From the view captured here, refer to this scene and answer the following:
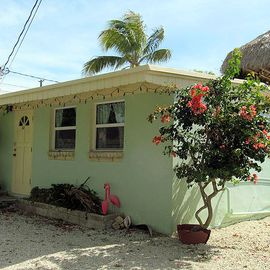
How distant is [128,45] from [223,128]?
14611 mm

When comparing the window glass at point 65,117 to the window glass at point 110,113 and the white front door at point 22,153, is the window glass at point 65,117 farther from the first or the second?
the white front door at point 22,153

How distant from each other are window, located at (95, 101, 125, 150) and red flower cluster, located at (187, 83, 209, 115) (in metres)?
2.49

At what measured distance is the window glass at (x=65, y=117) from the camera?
9188 mm

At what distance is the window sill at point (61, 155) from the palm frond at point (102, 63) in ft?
37.2

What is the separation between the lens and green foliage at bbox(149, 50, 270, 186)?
18.4 feet

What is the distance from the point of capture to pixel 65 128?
30.8ft

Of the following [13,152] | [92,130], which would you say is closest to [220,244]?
[92,130]

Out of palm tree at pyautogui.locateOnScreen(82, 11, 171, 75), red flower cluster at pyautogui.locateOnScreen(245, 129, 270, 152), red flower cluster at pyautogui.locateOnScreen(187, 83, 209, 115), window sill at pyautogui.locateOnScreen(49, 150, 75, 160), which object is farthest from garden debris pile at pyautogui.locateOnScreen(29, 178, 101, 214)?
palm tree at pyautogui.locateOnScreen(82, 11, 171, 75)

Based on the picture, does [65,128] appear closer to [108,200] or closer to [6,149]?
[108,200]

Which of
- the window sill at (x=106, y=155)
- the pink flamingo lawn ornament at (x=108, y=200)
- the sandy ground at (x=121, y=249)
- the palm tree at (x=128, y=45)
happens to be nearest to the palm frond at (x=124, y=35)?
the palm tree at (x=128, y=45)

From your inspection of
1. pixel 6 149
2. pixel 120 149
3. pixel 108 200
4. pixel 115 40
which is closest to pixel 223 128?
pixel 120 149

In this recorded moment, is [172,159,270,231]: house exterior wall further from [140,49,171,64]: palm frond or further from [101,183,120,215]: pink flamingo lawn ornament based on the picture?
[140,49,171,64]: palm frond

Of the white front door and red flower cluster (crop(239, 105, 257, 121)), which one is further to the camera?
the white front door

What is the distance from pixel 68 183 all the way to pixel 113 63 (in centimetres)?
1207
